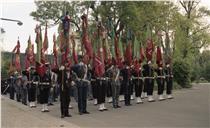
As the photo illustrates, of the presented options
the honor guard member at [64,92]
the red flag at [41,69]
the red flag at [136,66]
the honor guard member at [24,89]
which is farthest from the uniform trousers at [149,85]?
the honor guard member at [24,89]

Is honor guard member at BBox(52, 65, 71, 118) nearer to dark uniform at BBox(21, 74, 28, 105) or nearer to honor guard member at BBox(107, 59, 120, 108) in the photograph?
honor guard member at BBox(107, 59, 120, 108)

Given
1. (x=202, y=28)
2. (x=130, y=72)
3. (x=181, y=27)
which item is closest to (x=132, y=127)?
(x=130, y=72)

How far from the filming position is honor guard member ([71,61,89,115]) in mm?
15188

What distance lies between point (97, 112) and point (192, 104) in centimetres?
384

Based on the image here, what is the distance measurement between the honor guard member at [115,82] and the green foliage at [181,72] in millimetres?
12602

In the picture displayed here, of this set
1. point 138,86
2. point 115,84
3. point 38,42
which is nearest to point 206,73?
point 138,86

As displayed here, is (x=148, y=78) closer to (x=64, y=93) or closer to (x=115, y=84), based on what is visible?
(x=115, y=84)

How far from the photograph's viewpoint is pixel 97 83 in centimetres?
1680

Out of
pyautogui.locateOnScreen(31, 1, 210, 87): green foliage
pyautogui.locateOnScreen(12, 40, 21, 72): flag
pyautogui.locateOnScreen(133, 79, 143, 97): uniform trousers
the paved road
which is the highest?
pyautogui.locateOnScreen(31, 1, 210, 87): green foliage

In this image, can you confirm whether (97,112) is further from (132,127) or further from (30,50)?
(30,50)

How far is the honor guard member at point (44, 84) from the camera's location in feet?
54.9

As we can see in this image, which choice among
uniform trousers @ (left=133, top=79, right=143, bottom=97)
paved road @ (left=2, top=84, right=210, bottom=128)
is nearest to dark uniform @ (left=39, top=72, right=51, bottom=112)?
paved road @ (left=2, top=84, right=210, bottom=128)

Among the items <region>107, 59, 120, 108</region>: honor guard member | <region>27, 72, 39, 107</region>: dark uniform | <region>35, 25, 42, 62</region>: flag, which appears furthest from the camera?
<region>27, 72, 39, 107</region>: dark uniform

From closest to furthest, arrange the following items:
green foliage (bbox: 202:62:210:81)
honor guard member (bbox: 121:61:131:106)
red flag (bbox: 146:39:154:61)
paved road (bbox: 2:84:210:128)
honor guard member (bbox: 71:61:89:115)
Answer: paved road (bbox: 2:84:210:128) < honor guard member (bbox: 71:61:89:115) < honor guard member (bbox: 121:61:131:106) < red flag (bbox: 146:39:154:61) < green foliage (bbox: 202:62:210:81)
